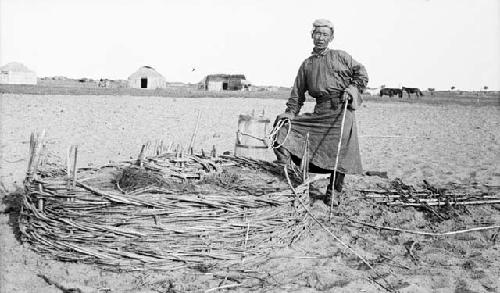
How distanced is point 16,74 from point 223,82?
16.3 m

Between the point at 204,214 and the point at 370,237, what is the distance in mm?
1449

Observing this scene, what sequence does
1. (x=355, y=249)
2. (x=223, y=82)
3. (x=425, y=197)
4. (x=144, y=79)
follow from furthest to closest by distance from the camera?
(x=223, y=82) < (x=144, y=79) < (x=425, y=197) < (x=355, y=249)

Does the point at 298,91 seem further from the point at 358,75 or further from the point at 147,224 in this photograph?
the point at 147,224

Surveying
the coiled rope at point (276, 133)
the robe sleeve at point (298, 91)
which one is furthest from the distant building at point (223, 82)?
the coiled rope at point (276, 133)

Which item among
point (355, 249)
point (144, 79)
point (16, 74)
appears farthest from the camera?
point (144, 79)

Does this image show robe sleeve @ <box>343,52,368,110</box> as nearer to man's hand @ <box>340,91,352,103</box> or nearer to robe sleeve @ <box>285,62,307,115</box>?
man's hand @ <box>340,91,352,103</box>

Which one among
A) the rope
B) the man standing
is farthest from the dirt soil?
the rope

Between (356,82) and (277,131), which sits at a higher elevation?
(356,82)

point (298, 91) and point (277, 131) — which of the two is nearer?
point (277, 131)

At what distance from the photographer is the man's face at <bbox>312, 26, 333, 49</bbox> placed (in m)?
4.48

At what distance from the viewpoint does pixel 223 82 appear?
43.9 meters

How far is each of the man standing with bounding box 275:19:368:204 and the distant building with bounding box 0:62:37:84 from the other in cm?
3932

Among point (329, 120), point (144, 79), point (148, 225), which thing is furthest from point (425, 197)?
point (144, 79)

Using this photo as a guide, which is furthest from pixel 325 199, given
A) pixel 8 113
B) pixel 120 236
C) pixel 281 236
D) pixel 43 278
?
pixel 8 113
